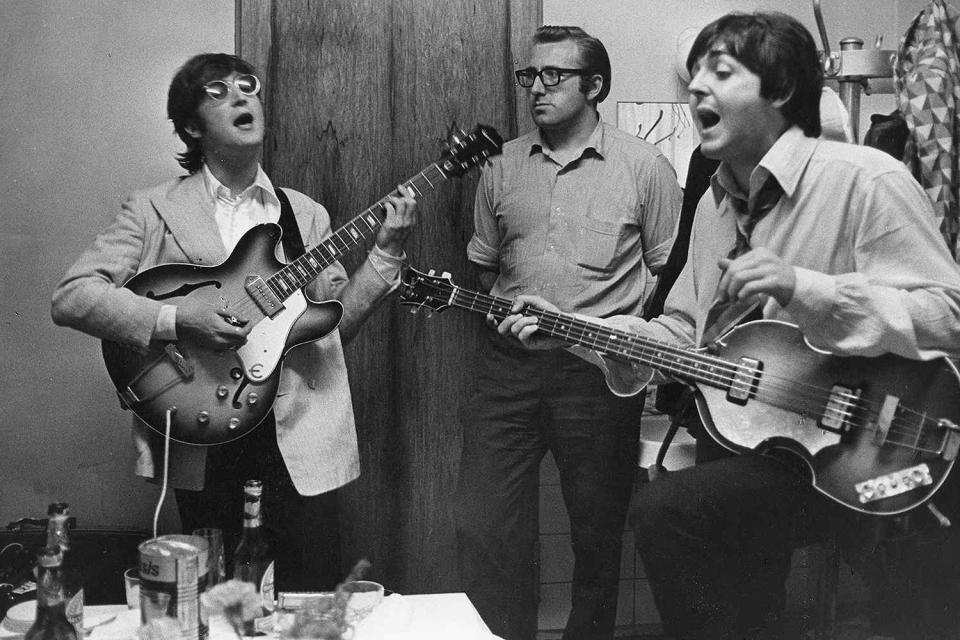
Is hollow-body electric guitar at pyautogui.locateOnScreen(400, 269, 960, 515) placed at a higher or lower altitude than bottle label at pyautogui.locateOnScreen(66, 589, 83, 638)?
higher

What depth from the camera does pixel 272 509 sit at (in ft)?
7.38

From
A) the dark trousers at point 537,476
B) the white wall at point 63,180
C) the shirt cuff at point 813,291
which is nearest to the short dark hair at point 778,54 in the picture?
the shirt cuff at point 813,291

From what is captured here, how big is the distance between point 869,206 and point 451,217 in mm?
1339

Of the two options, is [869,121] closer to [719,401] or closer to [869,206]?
[869,206]

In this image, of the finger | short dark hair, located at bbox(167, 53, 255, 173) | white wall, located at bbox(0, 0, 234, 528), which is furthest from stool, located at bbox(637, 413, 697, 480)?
white wall, located at bbox(0, 0, 234, 528)

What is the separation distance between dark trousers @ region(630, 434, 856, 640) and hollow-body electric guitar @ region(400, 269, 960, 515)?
68 mm

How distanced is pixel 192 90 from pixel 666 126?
1259 mm

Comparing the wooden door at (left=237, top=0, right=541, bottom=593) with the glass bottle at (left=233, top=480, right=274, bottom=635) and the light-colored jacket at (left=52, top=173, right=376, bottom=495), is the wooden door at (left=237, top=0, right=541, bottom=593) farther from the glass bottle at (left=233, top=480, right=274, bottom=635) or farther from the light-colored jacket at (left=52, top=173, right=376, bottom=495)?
the glass bottle at (left=233, top=480, right=274, bottom=635)

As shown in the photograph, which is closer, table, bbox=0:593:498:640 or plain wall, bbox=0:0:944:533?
table, bbox=0:593:498:640

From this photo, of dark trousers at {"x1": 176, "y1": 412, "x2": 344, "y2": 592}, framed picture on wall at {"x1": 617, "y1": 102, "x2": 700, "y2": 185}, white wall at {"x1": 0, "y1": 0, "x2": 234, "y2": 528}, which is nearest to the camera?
dark trousers at {"x1": 176, "y1": 412, "x2": 344, "y2": 592}

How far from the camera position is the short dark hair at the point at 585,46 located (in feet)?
7.80

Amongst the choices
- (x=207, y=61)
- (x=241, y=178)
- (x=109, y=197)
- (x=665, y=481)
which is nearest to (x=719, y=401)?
(x=665, y=481)

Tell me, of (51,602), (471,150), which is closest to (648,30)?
(471,150)

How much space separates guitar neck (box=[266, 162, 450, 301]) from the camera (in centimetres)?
212
